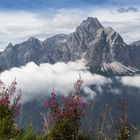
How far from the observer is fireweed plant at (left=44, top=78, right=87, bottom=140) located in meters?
9.71

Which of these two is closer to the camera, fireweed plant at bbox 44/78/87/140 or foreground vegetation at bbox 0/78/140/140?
foreground vegetation at bbox 0/78/140/140

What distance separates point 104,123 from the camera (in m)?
10.7

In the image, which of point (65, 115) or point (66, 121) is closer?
point (66, 121)

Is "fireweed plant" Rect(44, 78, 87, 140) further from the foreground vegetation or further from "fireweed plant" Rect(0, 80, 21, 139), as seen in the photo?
"fireweed plant" Rect(0, 80, 21, 139)

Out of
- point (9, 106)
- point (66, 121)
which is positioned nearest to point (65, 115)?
point (66, 121)

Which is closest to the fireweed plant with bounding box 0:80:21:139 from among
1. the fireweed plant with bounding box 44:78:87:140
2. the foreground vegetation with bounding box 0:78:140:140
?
the foreground vegetation with bounding box 0:78:140:140

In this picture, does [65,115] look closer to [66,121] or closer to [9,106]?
[66,121]

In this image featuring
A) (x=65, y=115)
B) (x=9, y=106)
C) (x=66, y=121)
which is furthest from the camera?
(x=9, y=106)

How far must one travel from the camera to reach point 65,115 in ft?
33.3

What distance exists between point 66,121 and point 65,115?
0.27m

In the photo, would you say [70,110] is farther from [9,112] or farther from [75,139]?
[9,112]

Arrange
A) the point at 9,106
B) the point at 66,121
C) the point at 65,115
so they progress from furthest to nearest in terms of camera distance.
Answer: the point at 9,106 < the point at 65,115 < the point at 66,121

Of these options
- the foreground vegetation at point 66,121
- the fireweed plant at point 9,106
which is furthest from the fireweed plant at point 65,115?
the fireweed plant at point 9,106

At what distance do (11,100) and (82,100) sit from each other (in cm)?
203
